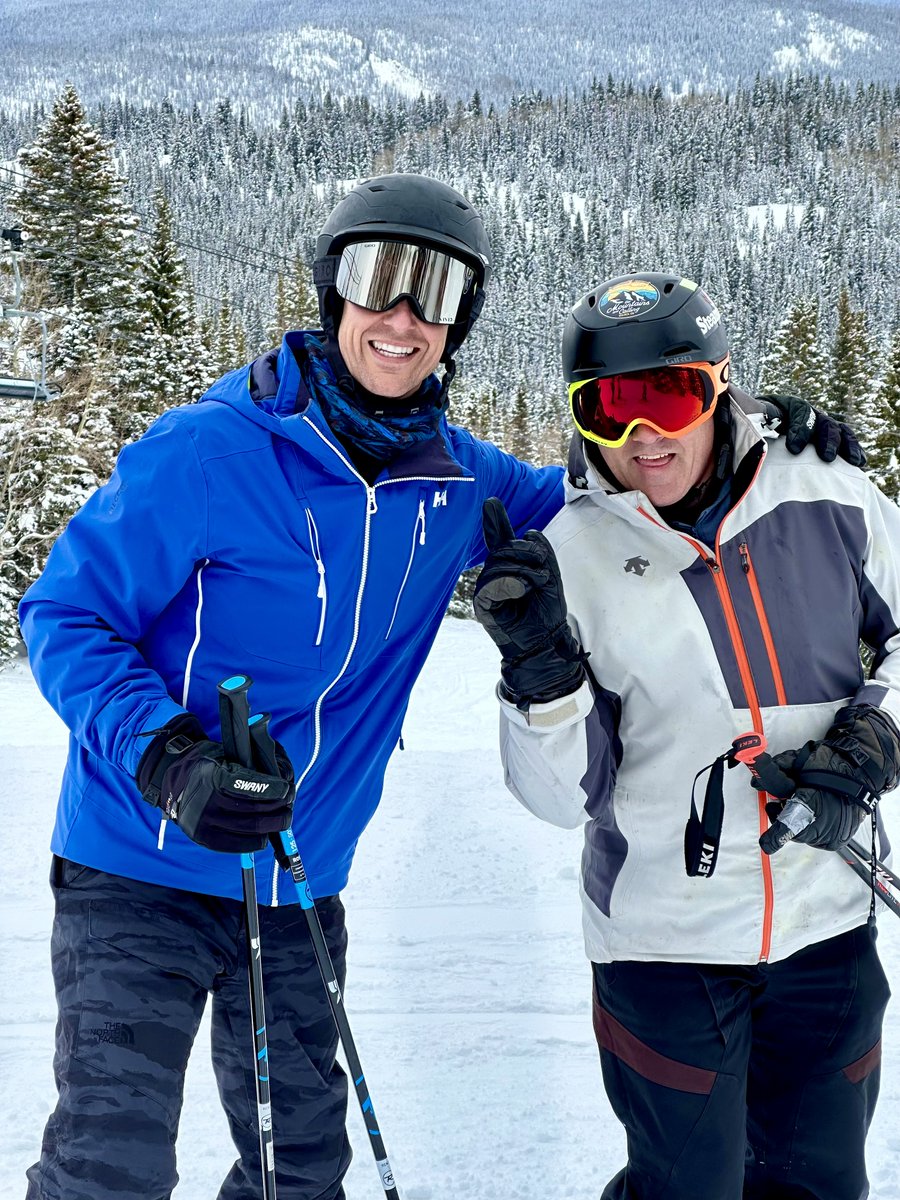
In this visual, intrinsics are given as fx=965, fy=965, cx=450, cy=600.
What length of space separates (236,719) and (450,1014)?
2356 millimetres

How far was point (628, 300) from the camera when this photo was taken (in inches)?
91.0

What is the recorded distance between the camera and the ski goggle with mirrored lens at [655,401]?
7.29 ft

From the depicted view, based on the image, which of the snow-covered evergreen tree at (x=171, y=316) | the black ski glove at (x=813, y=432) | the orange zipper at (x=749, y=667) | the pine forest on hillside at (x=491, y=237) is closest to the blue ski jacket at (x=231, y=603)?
Result: the orange zipper at (x=749, y=667)

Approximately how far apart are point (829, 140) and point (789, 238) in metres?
45.7

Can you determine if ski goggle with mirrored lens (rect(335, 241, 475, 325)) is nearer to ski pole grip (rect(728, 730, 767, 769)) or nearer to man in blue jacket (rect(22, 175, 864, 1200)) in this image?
man in blue jacket (rect(22, 175, 864, 1200))

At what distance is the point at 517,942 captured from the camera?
4309 millimetres

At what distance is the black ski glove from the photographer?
2.24m

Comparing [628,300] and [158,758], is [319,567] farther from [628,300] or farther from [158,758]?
[628,300]

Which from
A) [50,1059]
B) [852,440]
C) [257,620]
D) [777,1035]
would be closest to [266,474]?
[257,620]

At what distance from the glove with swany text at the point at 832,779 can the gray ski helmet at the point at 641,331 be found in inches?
Answer: 35.9

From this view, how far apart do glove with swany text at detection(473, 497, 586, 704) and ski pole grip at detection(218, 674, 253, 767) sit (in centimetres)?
50

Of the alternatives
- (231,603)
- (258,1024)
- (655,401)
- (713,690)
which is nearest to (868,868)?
(713,690)

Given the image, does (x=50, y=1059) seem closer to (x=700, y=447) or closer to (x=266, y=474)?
(x=266, y=474)

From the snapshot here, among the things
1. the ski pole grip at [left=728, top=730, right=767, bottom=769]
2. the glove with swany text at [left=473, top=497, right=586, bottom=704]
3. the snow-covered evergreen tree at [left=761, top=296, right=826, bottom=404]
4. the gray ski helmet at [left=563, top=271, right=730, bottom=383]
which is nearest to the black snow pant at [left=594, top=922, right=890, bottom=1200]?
the ski pole grip at [left=728, top=730, right=767, bottom=769]
